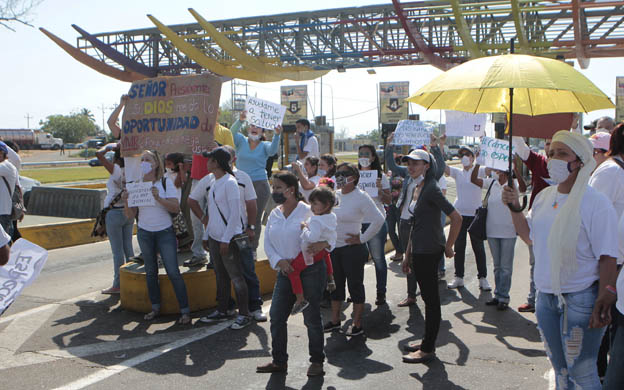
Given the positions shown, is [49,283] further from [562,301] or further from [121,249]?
[562,301]

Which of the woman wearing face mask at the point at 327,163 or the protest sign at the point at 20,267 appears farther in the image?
the woman wearing face mask at the point at 327,163

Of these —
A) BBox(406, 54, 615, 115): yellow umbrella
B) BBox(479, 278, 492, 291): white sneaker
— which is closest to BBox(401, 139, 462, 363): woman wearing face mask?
BBox(406, 54, 615, 115): yellow umbrella

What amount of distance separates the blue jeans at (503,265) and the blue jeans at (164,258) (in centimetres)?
362

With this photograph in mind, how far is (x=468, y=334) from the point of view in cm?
608

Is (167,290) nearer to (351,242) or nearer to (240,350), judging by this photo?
(240,350)

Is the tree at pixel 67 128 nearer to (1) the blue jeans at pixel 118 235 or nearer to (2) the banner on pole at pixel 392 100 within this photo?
(2) the banner on pole at pixel 392 100

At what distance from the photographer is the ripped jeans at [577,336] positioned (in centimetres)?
343

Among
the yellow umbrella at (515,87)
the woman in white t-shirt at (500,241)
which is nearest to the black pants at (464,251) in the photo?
the woman in white t-shirt at (500,241)

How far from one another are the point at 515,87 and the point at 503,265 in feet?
11.4

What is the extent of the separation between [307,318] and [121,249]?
3754 mm

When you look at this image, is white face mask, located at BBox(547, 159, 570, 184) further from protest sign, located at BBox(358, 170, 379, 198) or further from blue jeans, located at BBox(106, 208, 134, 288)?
blue jeans, located at BBox(106, 208, 134, 288)

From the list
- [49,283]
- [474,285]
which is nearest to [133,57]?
[49,283]

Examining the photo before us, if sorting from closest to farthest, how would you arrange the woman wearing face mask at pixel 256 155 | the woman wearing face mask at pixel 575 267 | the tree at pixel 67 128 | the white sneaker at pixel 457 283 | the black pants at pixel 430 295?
1. the woman wearing face mask at pixel 575 267
2. the black pants at pixel 430 295
3. the white sneaker at pixel 457 283
4. the woman wearing face mask at pixel 256 155
5. the tree at pixel 67 128

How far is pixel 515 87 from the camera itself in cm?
412
